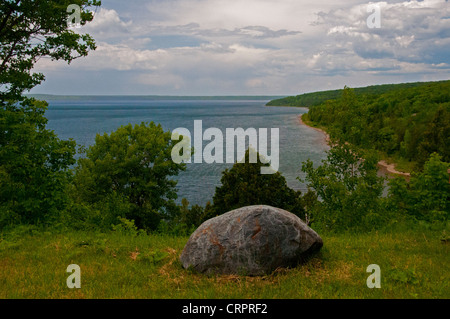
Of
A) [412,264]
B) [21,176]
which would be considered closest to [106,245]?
[21,176]

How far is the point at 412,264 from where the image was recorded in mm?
7727

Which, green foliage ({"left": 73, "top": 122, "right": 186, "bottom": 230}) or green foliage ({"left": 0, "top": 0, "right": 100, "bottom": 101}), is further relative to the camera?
green foliage ({"left": 73, "top": 122, "right": 186, "bottom": 230})

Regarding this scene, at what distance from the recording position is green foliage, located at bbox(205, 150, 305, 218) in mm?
26594

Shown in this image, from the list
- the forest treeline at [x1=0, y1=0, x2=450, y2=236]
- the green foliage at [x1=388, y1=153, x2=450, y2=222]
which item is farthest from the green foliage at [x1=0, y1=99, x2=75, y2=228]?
the green foliage at [x1=388, y1=153, x2=450, y2=222]

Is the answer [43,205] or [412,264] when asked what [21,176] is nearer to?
[43,205]

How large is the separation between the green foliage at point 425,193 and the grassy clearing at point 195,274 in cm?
518

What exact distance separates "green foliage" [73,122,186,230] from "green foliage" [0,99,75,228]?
552 inches

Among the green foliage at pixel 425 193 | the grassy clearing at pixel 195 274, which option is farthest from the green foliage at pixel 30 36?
the green foliage at pixel 425 193

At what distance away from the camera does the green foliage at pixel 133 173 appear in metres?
28.9

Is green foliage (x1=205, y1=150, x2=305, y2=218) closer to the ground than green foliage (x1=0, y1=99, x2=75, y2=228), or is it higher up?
closer to the ground

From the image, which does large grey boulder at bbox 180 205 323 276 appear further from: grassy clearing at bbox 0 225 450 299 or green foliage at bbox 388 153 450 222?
green foliage at bbox 388 153 450 222

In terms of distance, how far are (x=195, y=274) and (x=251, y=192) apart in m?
19.3

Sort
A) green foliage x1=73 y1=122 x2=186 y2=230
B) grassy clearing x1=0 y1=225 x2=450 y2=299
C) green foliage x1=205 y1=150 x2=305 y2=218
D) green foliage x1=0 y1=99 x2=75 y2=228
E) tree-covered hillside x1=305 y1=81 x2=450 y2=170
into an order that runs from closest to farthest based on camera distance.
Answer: grassy clearing x1=0 y1=225 x2=450 y2=299, green foliage x1=0 y1=99 x2=75 y2=228, tree-covered hillside x1=305 y1=81 x2=450 y2=170, green foliage x1=205 y1=150 x2=305 y2=218, green foliage x1=73 y1=122 x2=186 y2=230

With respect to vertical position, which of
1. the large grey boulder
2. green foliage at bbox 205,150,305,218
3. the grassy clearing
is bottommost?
green foliage at bbox 205,150,305,218
